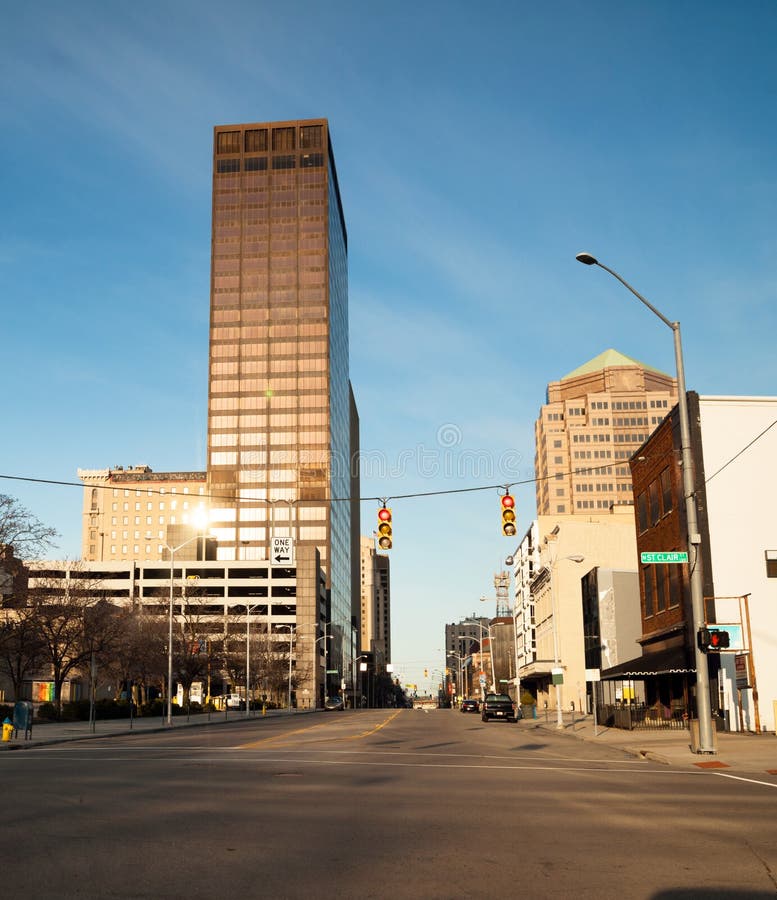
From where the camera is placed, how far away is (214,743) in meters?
33.6

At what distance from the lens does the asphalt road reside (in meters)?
8.90

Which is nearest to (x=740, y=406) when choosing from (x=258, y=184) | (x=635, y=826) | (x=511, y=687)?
(x=635, y=826)

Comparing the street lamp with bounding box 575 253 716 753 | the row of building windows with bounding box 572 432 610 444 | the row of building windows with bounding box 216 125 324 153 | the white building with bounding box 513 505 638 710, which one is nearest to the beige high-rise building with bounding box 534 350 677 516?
the row of building windows with bounding box 572 432 610 444

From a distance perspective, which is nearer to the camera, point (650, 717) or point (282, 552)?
point (650, 717)

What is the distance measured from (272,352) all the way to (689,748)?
16627cm

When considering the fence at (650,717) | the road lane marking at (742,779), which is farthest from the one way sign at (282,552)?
the road lane marking at (742,779)

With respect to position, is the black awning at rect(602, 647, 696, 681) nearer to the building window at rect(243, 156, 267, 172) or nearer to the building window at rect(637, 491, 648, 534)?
the building window at rect(637, 491, 648, 534)

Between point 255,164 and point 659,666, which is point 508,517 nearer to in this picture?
point 659,666

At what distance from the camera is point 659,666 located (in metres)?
42.9

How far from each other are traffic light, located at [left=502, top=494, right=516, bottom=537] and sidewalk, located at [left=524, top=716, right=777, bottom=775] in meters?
7.49

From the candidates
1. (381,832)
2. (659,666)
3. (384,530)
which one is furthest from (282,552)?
(381,832)

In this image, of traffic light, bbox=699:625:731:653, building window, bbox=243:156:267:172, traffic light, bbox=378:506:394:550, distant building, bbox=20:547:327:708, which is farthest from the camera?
building window, bbox=243:156:267:172

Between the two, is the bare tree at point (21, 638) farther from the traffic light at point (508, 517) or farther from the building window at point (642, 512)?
the traffic light at point (508, 517)

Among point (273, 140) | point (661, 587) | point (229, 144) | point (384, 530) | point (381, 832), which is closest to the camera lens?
point (381, 832)
